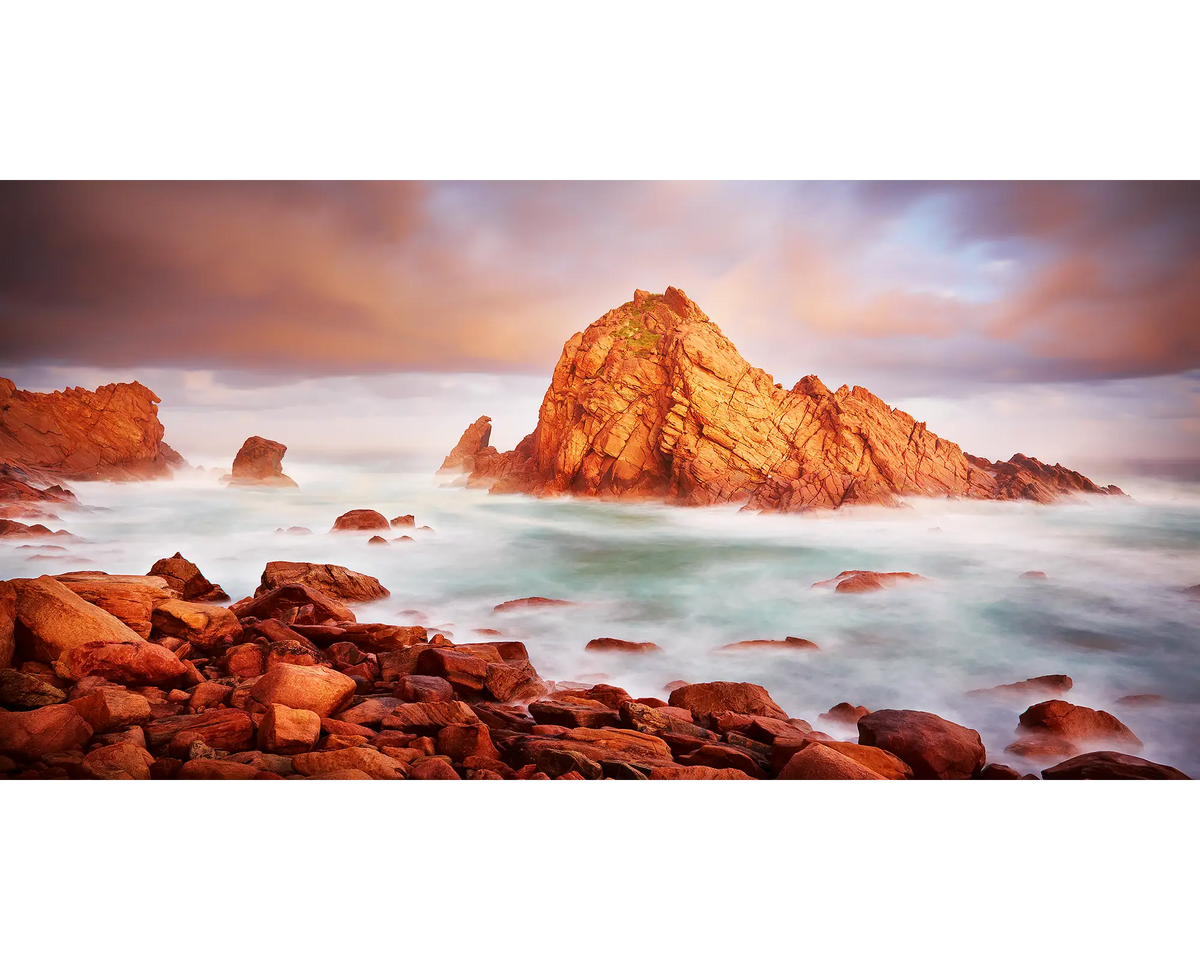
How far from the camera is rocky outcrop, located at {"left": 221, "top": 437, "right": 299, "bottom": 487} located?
6.19m

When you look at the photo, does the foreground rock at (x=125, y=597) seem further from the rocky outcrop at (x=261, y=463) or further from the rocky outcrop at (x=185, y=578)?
the rocky outcrop at (x=261, y=463)

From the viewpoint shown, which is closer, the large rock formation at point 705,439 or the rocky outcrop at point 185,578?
the rocky outcrop at point 185,578

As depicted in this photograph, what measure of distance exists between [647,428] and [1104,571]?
666 centimetres

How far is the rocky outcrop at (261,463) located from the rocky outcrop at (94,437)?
0.61 metres

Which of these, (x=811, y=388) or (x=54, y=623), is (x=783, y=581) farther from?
(x=54, y=623)

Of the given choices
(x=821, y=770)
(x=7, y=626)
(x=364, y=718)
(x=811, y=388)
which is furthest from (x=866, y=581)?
(x=7, y=626)

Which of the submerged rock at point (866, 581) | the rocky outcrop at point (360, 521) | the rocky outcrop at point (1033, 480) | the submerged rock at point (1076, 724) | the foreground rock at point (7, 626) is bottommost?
the submerged rock at point (1076, 724)

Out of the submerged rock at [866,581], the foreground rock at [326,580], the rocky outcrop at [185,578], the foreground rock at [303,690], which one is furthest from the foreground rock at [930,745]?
the rocky outcrop at [185,578]

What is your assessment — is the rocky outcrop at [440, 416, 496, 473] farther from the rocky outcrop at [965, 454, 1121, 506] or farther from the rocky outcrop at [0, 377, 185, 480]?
the rocky outcrop at [965, 454, 1121, 506]

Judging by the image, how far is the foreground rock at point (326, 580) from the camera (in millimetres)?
5328

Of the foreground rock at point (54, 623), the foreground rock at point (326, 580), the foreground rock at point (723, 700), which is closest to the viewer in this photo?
the foreground rock at point (54, 623)

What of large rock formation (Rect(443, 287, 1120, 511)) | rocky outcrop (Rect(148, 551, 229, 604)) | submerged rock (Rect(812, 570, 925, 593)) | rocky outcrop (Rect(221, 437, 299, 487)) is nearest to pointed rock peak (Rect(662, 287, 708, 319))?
large rock formation (Rect(443, 287, 1120, 511))
